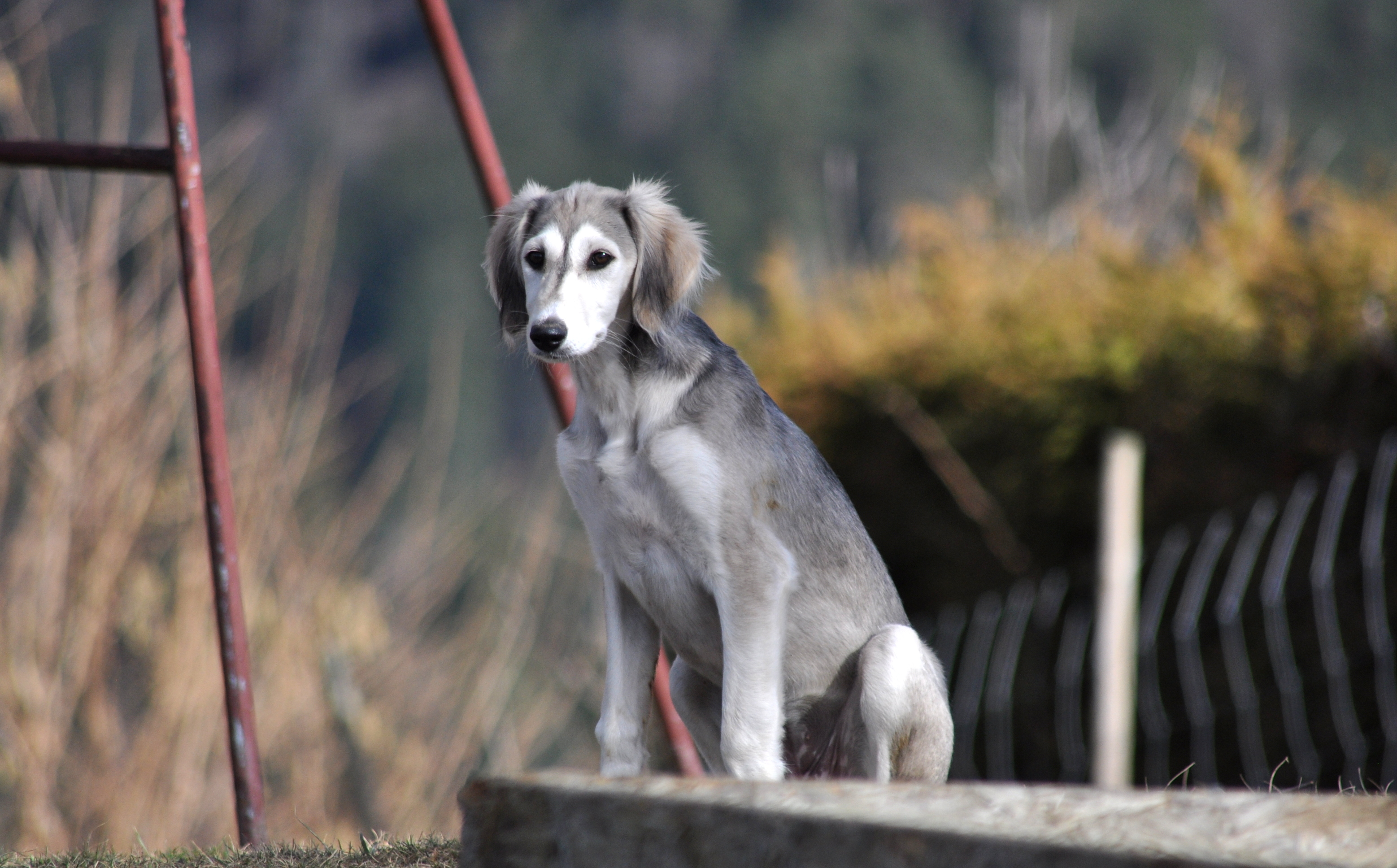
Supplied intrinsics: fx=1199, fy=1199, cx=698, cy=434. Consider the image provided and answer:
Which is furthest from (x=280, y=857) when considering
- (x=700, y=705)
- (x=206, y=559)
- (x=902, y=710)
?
(x=206, y=559)

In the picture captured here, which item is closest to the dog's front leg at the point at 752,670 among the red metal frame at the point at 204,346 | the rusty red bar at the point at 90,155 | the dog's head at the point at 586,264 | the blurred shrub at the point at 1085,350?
the dog's head at the point at 586,264

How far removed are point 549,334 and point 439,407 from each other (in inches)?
157

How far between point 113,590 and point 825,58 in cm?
1059

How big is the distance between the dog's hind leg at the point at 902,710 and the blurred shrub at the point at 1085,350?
10.4 feet

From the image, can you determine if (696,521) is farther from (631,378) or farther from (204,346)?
(204,346)

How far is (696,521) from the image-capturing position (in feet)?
7.82

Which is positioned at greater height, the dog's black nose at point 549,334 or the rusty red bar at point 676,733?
the dog's black nose at point 549,334

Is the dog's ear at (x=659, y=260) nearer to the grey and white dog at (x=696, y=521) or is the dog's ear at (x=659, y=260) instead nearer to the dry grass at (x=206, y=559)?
the grey and white dog at (x=696, y=521)

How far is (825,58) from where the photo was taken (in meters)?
13.6

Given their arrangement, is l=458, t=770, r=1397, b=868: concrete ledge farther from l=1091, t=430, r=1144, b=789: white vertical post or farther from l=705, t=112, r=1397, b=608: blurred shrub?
l=705, t=112, r=1397, b=608: blurred shrub

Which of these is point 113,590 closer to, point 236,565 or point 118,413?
point 118,413

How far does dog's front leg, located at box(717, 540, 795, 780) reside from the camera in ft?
7.68

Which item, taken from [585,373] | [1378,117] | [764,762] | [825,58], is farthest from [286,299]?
[1378,117]

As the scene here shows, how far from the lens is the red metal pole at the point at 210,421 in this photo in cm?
307
